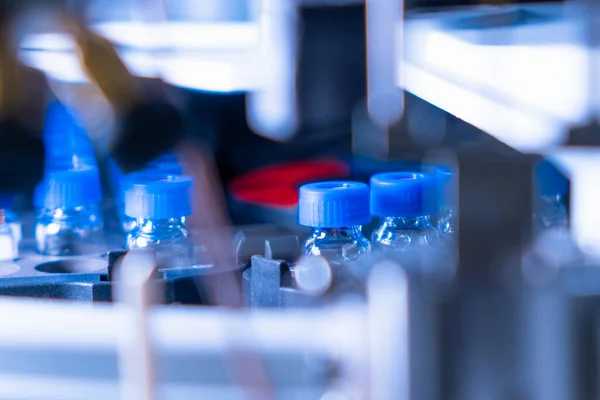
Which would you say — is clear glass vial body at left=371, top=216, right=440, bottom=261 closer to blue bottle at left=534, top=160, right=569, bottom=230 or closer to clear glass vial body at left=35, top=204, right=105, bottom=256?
blue bottle at left=534, top=160, right=569, bottom=230

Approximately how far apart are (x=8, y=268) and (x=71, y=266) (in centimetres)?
6

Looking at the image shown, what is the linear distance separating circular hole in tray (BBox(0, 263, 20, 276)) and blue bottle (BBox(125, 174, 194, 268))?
12cm

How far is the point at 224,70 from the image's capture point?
3.96ft

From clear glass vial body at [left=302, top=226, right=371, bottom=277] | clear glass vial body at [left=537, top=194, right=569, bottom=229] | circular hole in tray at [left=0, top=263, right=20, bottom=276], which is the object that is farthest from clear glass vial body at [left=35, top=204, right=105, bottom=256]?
clear glass vial body at [left=537, top=194, right=569, bottom=229]

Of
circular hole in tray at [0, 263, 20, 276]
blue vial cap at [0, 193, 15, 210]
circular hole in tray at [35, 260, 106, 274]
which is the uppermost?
blue vial cap at [0, 193, 15, 210]

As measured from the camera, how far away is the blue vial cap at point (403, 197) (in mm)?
711

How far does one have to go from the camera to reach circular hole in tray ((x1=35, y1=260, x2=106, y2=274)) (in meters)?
0.79

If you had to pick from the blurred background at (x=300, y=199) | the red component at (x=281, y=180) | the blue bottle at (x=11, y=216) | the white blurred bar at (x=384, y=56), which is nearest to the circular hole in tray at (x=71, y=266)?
the blurred background at (x=300, y=199)

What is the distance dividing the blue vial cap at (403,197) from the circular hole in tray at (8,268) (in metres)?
0.34

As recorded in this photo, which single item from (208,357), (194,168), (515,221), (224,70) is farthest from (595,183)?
(224,70)

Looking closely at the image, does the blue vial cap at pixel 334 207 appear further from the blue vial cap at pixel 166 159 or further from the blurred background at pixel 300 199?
the blue vial cap at pixel 166 159

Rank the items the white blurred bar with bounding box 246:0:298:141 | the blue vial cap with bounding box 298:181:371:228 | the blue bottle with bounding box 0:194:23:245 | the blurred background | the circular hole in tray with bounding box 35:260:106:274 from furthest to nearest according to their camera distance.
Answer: the white blurred bar with bounding box 246:0:298:141, the blue bottle with bounding box 0:194:23:245, the circular hole in tray with bounding box 35:260:106:274, the blue vial cap with bounding box 298:181:371:228, the blurred background

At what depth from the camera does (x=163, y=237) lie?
864mm

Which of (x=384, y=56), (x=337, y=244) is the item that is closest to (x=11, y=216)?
(x=337, y=244)
